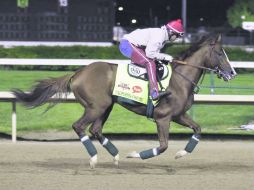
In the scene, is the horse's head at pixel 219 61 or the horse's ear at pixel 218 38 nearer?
the horse's head at pixel 219 61

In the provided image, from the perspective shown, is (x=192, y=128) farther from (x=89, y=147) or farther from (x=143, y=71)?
(x=89, y=147)

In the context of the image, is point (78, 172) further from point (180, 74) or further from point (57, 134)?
point (57, 134)

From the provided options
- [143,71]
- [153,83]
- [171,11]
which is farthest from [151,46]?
[171,11]

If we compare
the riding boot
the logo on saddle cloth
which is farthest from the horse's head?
the riding boot

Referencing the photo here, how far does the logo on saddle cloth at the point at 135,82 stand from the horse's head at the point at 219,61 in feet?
1.90

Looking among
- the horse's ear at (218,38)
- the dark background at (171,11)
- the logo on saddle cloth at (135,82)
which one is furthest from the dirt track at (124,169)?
the dark background at (171,11)

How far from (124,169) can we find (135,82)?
3.33ft

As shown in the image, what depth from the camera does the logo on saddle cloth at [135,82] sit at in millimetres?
8078

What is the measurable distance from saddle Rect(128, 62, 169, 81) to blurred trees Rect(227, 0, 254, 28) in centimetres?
3742

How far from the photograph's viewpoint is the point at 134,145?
10.5 meters

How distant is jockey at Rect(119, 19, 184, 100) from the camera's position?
315 inches

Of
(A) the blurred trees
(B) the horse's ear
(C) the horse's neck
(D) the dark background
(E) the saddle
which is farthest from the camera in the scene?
(D) the dark background

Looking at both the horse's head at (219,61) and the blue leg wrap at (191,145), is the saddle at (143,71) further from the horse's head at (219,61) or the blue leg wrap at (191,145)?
the blue leg wrap at (191,145)

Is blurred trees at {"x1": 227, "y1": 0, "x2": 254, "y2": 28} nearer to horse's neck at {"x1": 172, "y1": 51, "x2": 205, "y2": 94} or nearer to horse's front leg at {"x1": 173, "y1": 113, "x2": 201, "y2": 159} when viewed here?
horse's neck at {"x1": 172, "y1": 51, "x2": 205, "y2": 94}
